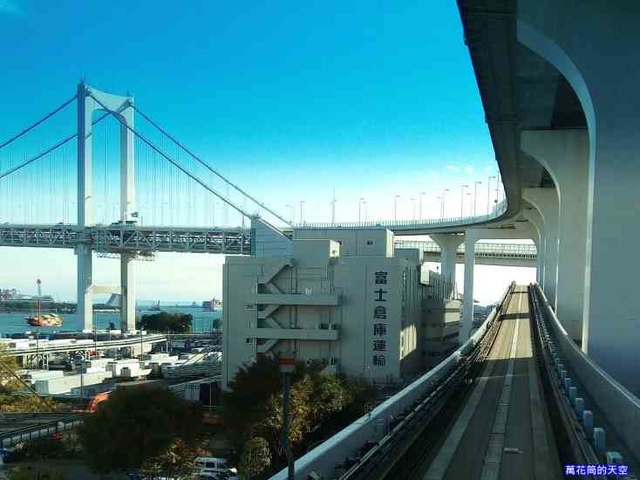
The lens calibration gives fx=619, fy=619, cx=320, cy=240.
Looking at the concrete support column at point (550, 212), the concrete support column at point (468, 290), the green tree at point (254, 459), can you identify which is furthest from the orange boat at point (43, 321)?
the green tree at point (254, 459)

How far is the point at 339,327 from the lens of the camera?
22688 mm

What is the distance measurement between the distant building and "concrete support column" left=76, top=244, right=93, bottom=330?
24997 mm

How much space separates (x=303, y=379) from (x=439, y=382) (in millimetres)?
5406

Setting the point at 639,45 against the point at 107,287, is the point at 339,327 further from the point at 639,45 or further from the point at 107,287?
the point at 107,287

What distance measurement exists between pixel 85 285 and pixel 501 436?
42838 millimetres

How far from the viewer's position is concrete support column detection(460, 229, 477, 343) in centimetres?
3400

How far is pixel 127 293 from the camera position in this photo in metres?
48.3

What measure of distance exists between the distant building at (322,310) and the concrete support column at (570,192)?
8610 mm

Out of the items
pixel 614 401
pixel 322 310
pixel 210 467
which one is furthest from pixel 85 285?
pixel 614 401

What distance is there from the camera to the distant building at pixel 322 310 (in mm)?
22328

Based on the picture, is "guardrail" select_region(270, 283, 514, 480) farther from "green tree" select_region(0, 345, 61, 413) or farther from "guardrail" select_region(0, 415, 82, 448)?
"green tree" select_region(0, 345, 61, 413)

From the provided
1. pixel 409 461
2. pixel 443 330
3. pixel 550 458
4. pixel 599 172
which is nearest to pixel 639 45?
pixel 599 172

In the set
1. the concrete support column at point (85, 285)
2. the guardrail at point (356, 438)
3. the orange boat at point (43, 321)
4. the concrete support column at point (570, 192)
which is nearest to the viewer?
the guardrail at point (356, 438)

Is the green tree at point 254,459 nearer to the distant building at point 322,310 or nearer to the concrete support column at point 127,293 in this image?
the distant building at point 322,310
